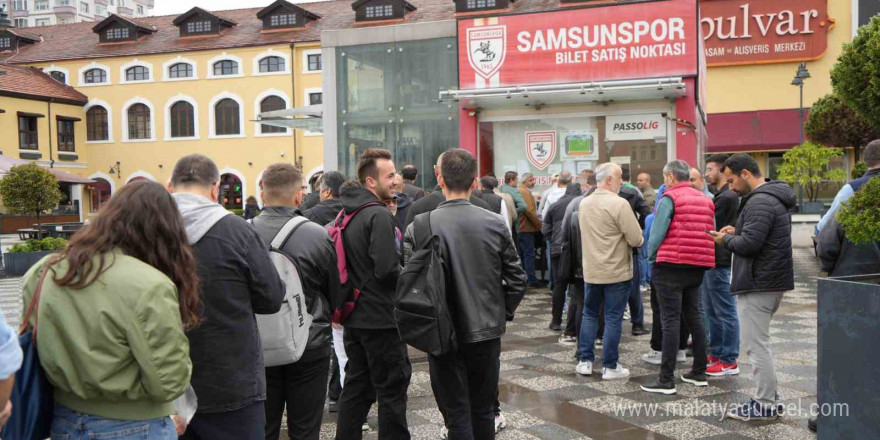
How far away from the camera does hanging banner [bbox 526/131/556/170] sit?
42.3ft

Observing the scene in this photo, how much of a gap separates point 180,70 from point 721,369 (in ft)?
128

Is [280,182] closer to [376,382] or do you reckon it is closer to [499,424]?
[376,382]

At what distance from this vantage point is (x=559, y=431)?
5109 mm

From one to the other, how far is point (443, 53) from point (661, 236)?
842cm

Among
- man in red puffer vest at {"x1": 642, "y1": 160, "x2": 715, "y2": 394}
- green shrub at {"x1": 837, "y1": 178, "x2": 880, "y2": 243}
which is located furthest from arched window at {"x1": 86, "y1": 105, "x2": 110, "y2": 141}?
green shrub at {"x1": 837, "y1": 178, "x2": 880, "y2": 243}

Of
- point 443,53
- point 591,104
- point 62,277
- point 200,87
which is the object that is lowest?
point 62,277

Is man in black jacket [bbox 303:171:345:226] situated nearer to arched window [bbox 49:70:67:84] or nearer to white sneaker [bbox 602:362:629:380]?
white sneaker [bbox 602:362:629:380]

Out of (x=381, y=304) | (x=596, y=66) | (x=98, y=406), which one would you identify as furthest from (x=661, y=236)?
(x=596, y=66)

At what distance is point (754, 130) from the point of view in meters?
32.6

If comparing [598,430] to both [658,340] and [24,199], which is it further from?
[24,199]

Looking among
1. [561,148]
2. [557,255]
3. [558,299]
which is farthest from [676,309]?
[561,148]

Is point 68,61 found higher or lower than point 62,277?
higher

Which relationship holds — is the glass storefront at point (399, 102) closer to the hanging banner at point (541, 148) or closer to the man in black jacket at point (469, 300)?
the hanging banner at point (541, 148)

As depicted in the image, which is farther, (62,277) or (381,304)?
(381,304)
